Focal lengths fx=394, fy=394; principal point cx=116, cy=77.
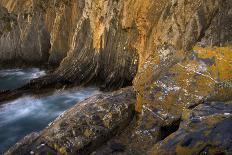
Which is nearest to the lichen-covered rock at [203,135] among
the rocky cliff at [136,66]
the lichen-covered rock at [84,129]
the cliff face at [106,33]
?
the rocky cliff at [136,66]

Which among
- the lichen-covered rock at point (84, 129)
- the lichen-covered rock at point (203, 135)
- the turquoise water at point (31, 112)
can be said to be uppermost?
the lichen-covered rock at point (203, 135)

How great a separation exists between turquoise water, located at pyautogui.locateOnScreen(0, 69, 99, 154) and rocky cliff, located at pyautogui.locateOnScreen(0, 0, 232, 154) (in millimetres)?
1419

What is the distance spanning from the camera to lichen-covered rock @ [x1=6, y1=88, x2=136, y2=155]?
7.11 metres

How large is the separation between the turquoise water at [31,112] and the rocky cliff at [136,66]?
4.66 ft

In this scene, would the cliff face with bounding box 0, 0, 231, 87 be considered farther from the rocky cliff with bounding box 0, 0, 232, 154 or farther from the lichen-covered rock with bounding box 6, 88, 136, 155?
the lichen-covered rock with bounding box 6, 88, 136, 155

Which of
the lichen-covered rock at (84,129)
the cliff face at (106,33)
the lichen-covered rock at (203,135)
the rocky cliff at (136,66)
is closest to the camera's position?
the lichen-covered rock at (203,135)

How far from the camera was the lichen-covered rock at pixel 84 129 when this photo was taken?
7113 millimetres

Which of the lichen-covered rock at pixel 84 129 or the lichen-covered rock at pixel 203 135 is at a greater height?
the lichen-covered rock at pixel 203 135

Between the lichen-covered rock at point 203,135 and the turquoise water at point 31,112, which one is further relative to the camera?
the turquoise water at point 31,112

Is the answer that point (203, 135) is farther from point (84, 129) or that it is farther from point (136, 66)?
point (136, 66)

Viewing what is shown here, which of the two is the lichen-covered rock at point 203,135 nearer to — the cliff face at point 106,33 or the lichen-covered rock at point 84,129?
the lichen-covered rock at point 84,129

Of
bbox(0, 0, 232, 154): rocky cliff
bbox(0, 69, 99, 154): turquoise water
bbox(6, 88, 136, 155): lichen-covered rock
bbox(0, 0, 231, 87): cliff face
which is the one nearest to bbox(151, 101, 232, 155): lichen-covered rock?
bbox(0, 0, 232, 154): rocky cliff

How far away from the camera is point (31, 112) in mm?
17297

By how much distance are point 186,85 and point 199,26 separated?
670 cm
